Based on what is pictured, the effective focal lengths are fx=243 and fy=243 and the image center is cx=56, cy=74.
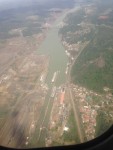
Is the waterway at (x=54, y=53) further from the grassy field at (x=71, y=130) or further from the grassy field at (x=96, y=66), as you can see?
the grassy field at (x=71, y=130)

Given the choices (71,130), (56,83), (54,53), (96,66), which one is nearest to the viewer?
(71,130)

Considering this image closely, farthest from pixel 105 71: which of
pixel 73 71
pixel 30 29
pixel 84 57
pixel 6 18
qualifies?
pixel 6 18

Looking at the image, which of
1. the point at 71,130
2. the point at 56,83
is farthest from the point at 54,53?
the point at 71,130

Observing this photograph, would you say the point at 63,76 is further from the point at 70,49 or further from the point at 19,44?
the point at 19,44

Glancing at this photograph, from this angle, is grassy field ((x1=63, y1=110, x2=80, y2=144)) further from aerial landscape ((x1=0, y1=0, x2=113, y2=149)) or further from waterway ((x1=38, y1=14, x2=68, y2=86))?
waterway ((x1=38, y1=14, x2=68, y2=86))


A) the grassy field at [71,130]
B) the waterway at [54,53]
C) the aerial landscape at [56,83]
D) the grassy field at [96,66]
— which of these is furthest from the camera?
the waterway at [54,53]

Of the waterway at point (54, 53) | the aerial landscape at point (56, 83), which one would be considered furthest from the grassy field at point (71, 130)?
the waterway at point (54, 53)

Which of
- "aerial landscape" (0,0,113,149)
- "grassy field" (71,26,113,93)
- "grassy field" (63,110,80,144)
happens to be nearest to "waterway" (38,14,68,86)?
"aerial landscape" (0,0,113,149)

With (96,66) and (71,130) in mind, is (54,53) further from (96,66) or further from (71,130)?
(71,130)
